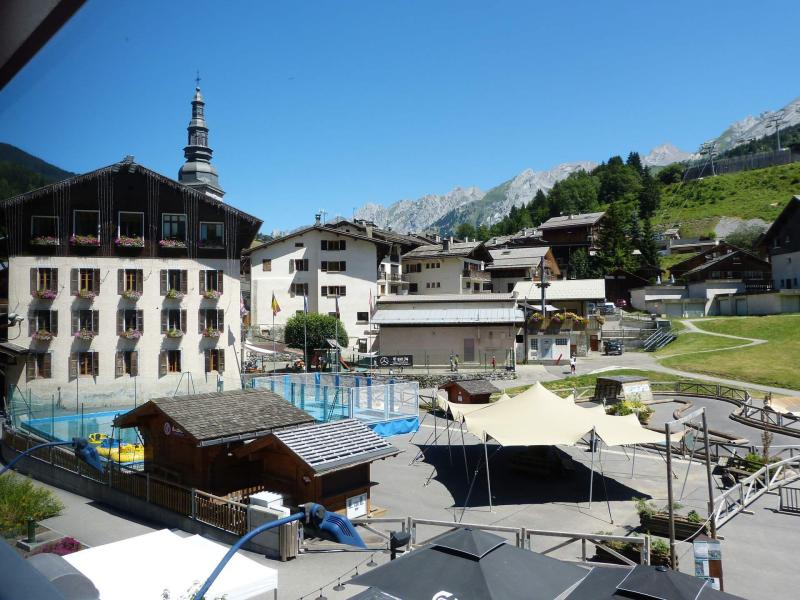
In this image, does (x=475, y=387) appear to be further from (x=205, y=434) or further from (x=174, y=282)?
(x=174, y=282)

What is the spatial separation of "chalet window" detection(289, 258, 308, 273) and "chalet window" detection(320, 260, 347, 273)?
1499 mm

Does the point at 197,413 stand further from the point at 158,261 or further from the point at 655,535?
the point at 158,261

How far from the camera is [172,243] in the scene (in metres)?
31.8

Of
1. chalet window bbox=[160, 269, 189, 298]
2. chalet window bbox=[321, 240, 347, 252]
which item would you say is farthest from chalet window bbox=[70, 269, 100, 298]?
chalet window bbox=[321, 240, 347, 252]

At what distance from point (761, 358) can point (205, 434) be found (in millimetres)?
40185

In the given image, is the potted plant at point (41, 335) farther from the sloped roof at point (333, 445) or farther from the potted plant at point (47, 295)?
the sloped roof at point (333, 445)

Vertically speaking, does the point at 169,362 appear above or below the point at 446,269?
below

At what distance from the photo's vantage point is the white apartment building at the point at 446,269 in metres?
61.3

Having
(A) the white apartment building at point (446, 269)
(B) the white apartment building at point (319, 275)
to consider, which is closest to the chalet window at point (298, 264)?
(B) the white apartment building at point (319, 275)

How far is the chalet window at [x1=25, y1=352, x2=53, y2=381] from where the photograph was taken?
29.0m

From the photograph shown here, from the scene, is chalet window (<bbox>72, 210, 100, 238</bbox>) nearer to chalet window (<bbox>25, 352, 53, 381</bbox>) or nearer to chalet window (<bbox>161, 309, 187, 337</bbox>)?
chalet window (<bbox>25, 352, 53, 381</bbox>)

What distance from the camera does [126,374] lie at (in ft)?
105

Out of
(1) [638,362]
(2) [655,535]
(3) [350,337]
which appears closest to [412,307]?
(3) [350,337]

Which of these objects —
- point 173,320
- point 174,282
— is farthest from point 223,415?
point 173,320
